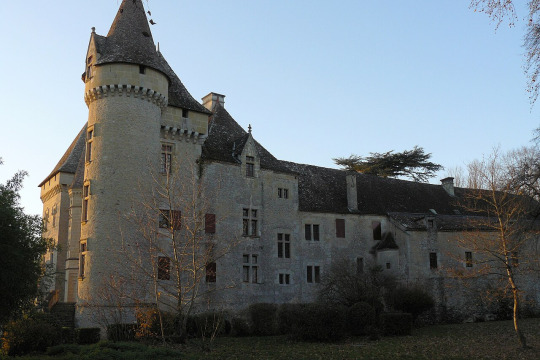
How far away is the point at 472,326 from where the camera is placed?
2988cm

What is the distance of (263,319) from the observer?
2861 centimetres

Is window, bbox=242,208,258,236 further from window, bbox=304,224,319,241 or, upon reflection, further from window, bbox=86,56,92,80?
window, bbox=86,56,92,80

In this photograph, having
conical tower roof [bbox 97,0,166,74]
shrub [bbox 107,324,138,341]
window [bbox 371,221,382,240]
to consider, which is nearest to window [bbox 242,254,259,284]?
shrub [bbox 107,324,138,341]

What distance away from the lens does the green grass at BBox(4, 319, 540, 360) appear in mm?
16984

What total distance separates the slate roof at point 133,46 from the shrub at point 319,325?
13170mm

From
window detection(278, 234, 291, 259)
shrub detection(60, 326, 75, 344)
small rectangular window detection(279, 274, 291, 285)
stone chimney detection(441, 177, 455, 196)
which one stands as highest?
stone chimney detection(441, 177, 455, 196)

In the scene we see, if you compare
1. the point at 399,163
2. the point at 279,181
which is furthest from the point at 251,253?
the point at 399,163

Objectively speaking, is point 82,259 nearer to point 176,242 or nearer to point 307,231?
point 176,242

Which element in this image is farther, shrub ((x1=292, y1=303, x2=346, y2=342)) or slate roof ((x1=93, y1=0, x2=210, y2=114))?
slate roof ((x1=93, y1=0, x2=210, y2=114))

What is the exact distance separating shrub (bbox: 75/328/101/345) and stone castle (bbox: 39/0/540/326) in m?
1.38

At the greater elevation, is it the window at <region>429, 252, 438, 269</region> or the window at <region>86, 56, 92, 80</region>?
the window at <region>86, 56, 92, 80</region>

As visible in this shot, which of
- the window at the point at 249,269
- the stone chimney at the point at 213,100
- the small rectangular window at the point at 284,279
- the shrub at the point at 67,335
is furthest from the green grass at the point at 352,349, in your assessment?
the stone chimney at the point at 213,100

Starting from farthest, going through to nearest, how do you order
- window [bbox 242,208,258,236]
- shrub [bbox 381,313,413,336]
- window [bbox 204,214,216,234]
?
window [bbox 242,208,258,236], window [bbox 204,214,216,234], shrub [bbox 381,313,413,336]

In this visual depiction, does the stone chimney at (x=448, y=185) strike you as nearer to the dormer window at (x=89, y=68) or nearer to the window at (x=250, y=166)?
the window at (x=250, y=166)
